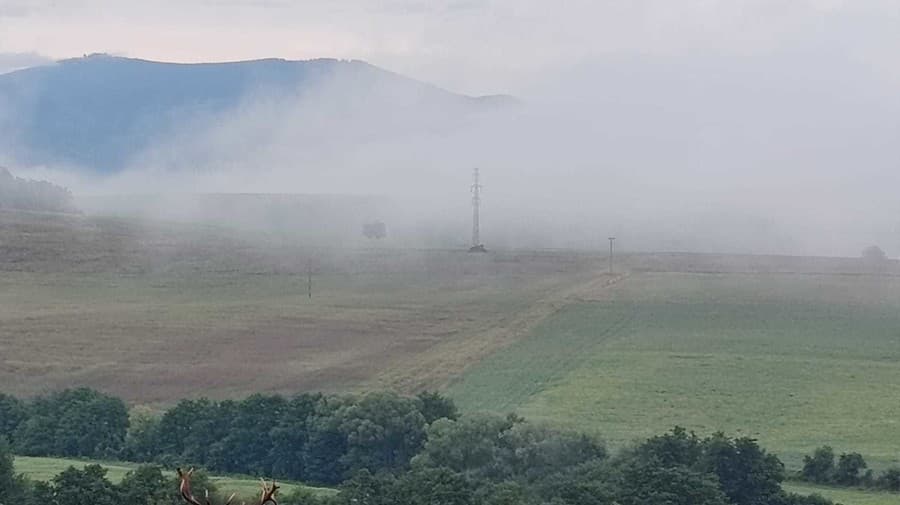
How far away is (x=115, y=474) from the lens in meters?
46.1

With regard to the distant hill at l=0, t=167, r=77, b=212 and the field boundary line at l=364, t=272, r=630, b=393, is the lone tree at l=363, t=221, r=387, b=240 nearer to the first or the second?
the distant hill at l=0, t=167, r=77, b=212

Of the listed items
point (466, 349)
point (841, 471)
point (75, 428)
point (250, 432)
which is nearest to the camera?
point (841, 471)

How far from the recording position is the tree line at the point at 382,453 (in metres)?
38.4

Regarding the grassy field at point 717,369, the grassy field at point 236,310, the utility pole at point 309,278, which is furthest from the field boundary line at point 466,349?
the utility pole at point 309,278

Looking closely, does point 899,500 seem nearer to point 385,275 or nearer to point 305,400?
point 305,400

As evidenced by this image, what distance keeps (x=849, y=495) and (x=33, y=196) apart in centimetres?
12393

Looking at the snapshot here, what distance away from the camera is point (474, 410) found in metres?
54.9

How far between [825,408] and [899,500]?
13.7m

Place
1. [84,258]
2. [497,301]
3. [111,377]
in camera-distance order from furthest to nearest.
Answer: [84,258], [497,301], [111,377]

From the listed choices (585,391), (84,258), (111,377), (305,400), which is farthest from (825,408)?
(84,258)

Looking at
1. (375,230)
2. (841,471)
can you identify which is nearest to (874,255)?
(375,230)

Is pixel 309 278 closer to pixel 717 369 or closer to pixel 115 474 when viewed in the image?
pixel 717 369

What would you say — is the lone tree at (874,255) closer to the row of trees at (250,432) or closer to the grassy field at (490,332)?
the grassy field at (490,332)

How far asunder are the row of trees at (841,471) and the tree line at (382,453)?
3.40 m
